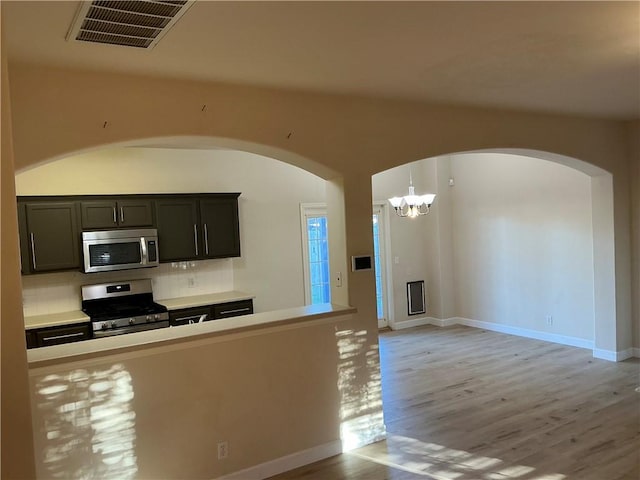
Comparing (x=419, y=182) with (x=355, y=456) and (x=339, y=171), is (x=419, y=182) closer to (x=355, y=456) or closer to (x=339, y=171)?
(x=339, y=171)

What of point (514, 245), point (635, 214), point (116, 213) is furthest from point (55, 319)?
point (635, 214)

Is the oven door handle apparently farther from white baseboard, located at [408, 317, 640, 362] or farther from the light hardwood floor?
white baseboard, located at [408, 317, 640, 362]

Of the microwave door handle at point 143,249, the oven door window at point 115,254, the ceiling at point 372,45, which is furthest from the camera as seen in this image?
the microwave door handle at point 143,249

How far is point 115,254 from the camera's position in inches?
213

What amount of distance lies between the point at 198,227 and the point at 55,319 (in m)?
1.78

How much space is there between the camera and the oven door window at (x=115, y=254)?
17.4 ft

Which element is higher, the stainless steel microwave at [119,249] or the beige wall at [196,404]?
the stainless steel microwave at [119,249]

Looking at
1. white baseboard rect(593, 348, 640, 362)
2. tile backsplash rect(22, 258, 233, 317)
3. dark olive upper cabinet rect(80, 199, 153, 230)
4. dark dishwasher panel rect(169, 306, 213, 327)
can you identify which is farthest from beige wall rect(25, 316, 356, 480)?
white baseboard rect(593, 348, 640, 362)

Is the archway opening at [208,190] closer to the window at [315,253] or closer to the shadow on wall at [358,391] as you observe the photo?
the window at [315,253]

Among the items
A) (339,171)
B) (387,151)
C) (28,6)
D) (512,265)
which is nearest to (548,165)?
Result: (512,265)

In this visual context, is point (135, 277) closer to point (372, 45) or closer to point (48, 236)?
point (48, 236)

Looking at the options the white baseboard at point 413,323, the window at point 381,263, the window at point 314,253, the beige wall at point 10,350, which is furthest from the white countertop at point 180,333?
the white baseboard at point 413,323

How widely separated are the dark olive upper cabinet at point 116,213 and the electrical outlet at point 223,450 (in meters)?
3.03

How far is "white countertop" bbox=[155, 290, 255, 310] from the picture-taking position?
18.7ft
